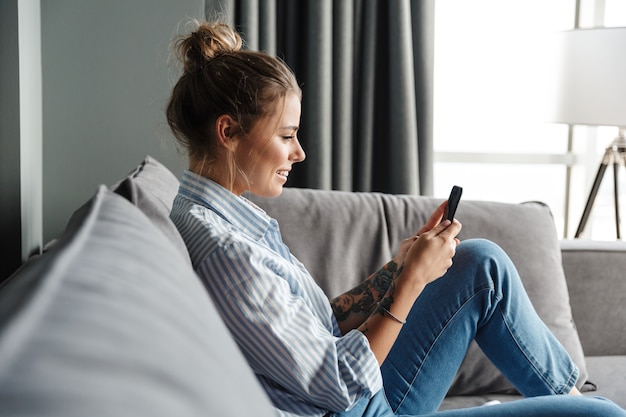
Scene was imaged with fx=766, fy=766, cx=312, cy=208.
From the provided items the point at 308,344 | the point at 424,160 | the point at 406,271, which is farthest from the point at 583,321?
the point at 308,344

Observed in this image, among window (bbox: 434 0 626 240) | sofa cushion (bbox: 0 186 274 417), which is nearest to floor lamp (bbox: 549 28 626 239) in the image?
window (bbox: 434 0 626 240)

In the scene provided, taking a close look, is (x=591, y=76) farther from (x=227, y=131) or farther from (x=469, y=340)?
(x=227, y=131)

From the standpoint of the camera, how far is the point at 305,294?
1.24m

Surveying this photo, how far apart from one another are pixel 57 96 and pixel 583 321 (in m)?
1.59

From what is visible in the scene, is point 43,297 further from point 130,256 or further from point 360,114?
point 360,114

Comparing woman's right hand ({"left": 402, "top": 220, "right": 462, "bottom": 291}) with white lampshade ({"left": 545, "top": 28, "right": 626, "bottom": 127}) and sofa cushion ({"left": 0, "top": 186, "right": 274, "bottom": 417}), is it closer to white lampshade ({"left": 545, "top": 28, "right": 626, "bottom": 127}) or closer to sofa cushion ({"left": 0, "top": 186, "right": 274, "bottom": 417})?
sofa cushion ({"left": 0, "top": 186, "right": 274, "bottom": 417})

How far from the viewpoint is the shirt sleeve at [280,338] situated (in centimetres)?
106

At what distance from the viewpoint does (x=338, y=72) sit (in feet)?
8.42

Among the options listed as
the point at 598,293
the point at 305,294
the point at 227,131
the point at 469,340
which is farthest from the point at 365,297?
the point at 598,293

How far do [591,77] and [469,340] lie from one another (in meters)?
1.23

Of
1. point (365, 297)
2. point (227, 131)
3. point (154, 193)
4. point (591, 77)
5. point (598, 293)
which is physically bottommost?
point (598, 293)

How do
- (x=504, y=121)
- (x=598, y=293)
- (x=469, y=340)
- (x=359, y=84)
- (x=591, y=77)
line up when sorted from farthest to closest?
(x=504, y=121)
(x=359, y=84)
(x=591, y=77)
(x=598, y=293)
(x=469, y=340)

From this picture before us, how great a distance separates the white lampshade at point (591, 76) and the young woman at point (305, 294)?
1013mm

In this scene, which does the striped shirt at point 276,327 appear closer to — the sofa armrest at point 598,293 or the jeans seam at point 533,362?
the jeans seam at point 533,362
